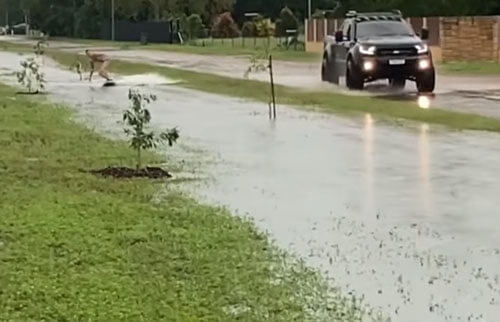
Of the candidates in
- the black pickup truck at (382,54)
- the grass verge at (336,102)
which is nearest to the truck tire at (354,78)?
the black pickup truck at (382,54)

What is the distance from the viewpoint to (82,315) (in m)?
6.62

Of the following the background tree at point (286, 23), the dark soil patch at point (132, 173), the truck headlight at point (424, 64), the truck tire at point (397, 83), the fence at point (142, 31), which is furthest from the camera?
the fence at point (142, 31)

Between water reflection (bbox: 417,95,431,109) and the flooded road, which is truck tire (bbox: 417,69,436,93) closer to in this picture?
the flooded road

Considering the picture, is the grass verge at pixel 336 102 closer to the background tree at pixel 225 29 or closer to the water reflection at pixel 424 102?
the water reflection at pixel 424 102

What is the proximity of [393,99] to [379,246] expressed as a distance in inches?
678

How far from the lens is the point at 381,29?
31.6 metres

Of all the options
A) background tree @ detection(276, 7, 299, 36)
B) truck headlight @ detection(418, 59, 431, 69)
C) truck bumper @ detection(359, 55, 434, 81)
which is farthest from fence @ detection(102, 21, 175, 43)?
truck headlight @ detection(418, 59, 431, 69)

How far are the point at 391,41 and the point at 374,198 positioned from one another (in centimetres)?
1934

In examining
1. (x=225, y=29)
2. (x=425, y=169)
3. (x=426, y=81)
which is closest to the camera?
(x=425, y=169)

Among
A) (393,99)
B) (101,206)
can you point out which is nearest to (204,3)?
(393,99)

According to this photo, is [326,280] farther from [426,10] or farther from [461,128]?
[426,10]

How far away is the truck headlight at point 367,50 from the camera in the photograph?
29859 mm

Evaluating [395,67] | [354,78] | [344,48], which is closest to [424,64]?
[395,67]

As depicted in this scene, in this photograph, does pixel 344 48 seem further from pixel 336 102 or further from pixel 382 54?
pixel 336 102
